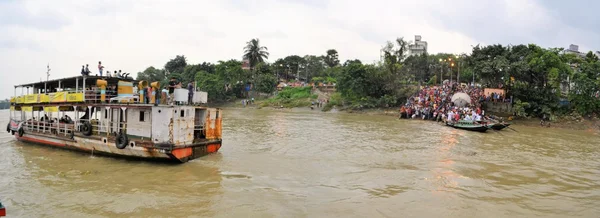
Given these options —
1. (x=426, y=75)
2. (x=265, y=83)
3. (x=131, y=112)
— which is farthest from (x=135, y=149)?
(x=426, y=75)

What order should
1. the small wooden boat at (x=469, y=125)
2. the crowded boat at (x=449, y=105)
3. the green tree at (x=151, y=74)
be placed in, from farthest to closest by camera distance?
the green tree at (x=151, y=74) → the crowded boat at (x=449, y=105) → the small wooden boat at (x=469, y=125)

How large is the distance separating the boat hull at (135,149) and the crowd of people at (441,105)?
22940 mm

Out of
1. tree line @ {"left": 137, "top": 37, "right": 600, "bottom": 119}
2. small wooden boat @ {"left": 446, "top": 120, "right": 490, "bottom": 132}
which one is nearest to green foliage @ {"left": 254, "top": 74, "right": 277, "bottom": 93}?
tree line @ {"left": 137, "top": 37, "right": 600, "bottom": 119}

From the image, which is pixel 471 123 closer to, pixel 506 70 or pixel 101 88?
pixel 506 70

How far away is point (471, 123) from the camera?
26656 mm

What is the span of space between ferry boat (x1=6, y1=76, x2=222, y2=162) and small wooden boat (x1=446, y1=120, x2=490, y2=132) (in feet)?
62.7

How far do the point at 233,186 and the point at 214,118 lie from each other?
4.86 metres

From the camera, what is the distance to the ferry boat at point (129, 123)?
1241cm

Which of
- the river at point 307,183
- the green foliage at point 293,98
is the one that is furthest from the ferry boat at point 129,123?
the green foliage at point 293,98

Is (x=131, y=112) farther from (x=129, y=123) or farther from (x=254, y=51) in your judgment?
(x=254, y=51)

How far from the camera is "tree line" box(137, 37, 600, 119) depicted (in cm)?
Answer: 3306

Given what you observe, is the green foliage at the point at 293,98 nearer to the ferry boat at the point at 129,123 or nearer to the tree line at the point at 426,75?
the tree line at the point at 426,75

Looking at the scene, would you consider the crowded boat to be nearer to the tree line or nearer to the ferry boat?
the tree line

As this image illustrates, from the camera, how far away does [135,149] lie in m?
12.6
